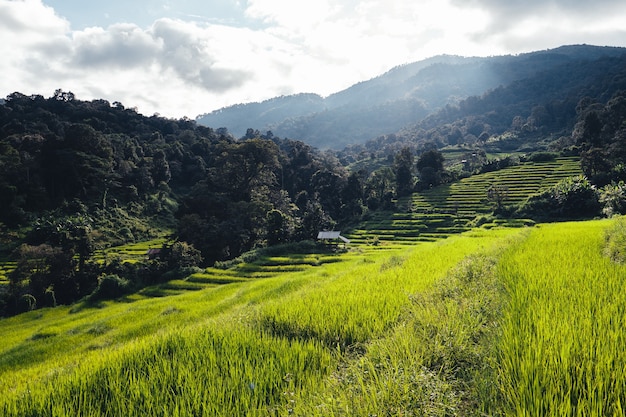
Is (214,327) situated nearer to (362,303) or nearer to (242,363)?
(242,363)

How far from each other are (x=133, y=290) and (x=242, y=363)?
30559 millimetres

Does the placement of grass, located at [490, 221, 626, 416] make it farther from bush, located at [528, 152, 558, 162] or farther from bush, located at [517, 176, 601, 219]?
bush, located at [528, 152, 558, 162]

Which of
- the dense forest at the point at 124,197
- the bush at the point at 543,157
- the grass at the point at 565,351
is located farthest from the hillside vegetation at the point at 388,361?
the bush at the point at 543,157

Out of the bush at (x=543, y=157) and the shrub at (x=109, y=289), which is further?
the bush at (x=543, y=157)

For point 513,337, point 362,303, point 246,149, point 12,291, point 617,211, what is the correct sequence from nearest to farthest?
point 513,337
point 362,303
point 12,291
point 617,211
point 246,149

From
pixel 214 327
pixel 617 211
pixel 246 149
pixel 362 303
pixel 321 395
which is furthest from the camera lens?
pixel 246 149

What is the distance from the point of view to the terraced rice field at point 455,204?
47.3m

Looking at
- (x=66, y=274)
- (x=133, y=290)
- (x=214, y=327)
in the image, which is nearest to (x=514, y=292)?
(x=214, y=327)

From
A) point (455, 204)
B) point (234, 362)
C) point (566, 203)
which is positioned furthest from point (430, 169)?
point (234, 362)

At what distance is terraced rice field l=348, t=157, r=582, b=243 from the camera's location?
47.3m

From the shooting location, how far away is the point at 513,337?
3.74m

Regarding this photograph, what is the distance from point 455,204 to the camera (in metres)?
57.1

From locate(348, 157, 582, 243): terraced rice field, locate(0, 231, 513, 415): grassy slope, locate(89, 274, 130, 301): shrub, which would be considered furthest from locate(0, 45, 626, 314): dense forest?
locate(0, 231, 513, 415): grassy slope

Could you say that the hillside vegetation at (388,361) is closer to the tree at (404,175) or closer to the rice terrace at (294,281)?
the rice terrace at (294,281)
